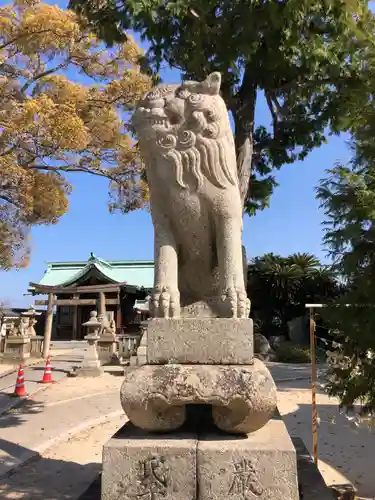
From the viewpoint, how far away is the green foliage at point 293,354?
49.8ft

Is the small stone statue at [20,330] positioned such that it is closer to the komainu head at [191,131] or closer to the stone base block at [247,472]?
the komainu head at [191,131]

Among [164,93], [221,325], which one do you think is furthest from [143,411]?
[164,93]

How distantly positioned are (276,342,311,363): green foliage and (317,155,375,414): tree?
39.3 ft

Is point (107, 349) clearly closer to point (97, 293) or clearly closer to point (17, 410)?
point (17, 410)

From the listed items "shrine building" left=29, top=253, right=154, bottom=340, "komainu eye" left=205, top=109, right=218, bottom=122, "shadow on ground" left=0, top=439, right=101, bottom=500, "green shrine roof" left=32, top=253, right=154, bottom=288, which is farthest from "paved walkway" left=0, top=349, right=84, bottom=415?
"komainu eye" left=205, top=109, right=218, bottom=122

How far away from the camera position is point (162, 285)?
2.52 metres

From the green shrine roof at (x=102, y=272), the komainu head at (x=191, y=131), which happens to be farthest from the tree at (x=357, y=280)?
the green shrine roof at (x=102, y=272)

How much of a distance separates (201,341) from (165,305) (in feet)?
0.92

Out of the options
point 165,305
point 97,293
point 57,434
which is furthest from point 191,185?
point 97,293

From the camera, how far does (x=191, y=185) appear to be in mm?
2559

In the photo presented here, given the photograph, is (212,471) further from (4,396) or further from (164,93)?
(4,396)

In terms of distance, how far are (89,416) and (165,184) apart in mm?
5674

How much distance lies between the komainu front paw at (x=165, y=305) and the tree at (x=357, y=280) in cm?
143

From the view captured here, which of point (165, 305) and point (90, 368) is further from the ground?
point (165, 305)
